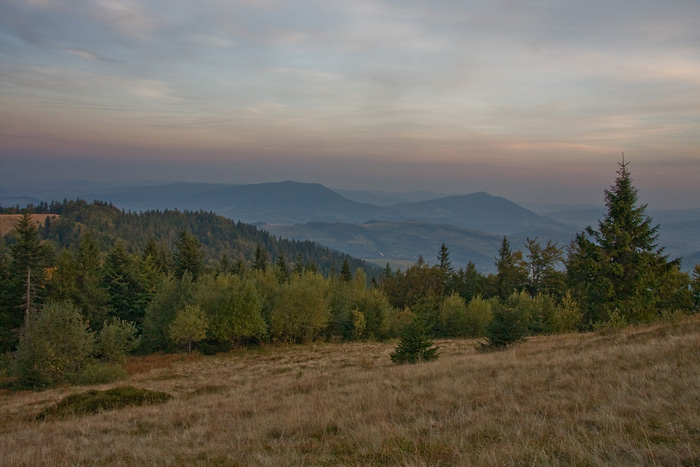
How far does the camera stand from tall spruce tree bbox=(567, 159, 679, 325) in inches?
1244

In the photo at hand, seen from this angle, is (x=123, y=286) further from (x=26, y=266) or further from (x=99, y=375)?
(x=99, y=375)

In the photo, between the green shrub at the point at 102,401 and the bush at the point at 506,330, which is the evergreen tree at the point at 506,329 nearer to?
the bush at the point at 506,330

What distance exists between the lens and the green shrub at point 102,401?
16609 mm

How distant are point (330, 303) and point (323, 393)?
54823 mm

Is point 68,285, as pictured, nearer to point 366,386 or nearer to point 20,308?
point 20,308

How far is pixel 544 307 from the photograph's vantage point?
47938 millimetres

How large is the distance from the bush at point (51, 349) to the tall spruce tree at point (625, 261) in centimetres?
4377

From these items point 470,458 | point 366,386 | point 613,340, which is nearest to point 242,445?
point 470,458

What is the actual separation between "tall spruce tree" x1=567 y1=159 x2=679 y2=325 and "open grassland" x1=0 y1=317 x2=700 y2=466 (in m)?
21.3

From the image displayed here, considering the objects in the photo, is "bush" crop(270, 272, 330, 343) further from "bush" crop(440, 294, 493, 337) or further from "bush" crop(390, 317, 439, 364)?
"bush" crop(390, 317, 439, 364)

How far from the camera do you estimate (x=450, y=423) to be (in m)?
7.88

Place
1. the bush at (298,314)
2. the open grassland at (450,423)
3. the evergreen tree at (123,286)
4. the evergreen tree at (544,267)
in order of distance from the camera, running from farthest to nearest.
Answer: the evergreen tree at (544,267), the evergreen tree at (123,286), the bush at (298,314), the open grassland at (450,423)

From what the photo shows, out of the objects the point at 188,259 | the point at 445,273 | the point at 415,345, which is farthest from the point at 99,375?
the point at 445,273

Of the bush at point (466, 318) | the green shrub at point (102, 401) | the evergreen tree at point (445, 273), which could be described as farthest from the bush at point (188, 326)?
the evergreen tree at point (445, 273)
